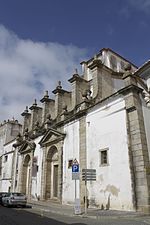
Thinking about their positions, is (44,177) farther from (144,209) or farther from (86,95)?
(144,209)

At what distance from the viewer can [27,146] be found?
26.2m

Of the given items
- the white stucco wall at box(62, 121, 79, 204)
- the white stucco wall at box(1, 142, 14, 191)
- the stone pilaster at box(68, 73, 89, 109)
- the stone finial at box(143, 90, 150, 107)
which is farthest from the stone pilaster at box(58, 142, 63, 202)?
the white stucco wall at box(1, 142, 14, 191)

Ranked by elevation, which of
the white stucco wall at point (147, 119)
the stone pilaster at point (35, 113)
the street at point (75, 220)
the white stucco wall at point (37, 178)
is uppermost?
the stone pilaster at point (35, 113)

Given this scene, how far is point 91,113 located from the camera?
16.7 m

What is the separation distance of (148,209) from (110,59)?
772 inches

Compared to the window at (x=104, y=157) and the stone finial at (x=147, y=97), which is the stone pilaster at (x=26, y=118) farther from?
the stone finial at (x=147, y=97)

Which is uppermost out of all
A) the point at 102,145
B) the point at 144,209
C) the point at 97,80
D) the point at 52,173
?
the point at 97,80

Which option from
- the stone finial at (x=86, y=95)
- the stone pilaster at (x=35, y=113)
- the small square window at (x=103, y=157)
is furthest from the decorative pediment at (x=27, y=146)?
the small square window at (x=103, y=157)

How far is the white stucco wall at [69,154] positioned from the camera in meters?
17.1

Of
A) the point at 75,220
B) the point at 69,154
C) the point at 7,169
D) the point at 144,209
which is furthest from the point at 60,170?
the point at 7,169

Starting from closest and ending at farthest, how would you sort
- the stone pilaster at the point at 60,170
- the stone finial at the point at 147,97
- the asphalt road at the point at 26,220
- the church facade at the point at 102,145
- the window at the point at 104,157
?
the asphalt road at the point at 26,220 → the church facade at the point at 102,145 → the stone finial at the point at 147,97 → the window at the point at 104,157 → the stone pilaster at the point at 60,170

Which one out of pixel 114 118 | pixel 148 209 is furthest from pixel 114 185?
pixel 114 118

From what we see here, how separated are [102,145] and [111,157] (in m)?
1.22

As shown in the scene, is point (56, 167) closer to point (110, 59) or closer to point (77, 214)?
point (77, 214)
